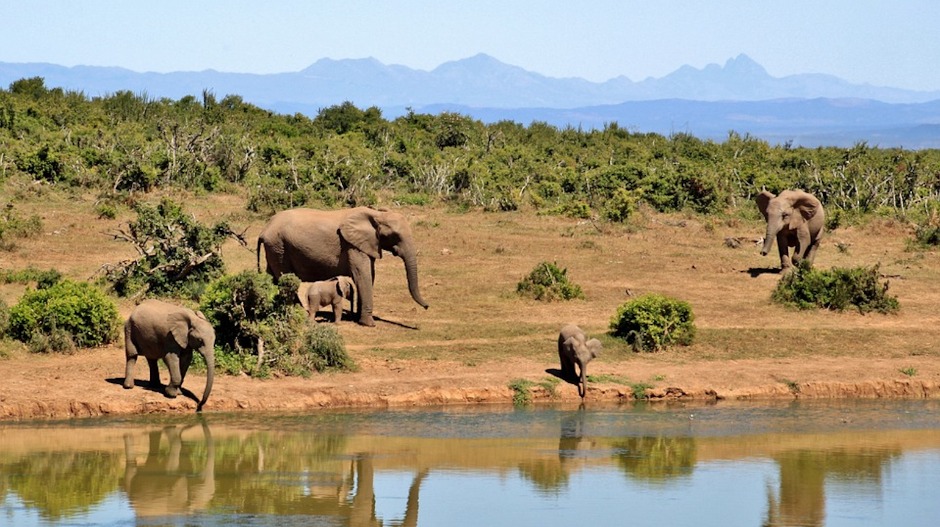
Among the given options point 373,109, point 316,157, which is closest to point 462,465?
point 316,157

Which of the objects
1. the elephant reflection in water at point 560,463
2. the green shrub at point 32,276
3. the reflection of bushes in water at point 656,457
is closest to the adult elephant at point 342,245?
the green shrub at point 32,276

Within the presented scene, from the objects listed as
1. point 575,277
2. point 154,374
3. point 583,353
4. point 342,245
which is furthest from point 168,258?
point 583,353

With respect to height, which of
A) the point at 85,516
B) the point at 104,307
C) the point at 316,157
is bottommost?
the point at 85,516

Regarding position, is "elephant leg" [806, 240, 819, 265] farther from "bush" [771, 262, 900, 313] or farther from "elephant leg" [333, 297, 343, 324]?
"elephant leg" [333, 297, 343, 324]

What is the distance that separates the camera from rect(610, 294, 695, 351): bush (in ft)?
74.0

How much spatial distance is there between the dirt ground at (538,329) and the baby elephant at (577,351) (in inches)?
10.1

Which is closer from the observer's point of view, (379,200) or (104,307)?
(104,307)

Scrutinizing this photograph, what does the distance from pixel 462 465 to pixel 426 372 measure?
4.64 m

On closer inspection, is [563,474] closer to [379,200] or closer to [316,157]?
[379,200]

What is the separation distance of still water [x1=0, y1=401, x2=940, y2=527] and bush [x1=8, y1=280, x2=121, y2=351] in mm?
2893

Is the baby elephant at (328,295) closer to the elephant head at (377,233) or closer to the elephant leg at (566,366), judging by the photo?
the elephant head at (377,233)

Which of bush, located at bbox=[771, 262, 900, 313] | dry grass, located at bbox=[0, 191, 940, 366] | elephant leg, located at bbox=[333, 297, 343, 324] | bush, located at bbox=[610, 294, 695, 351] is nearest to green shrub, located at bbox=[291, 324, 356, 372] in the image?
dry grass, located at bbox=[0, 191, 940, 366]

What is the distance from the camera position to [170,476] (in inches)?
623

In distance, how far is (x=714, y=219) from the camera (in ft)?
121
